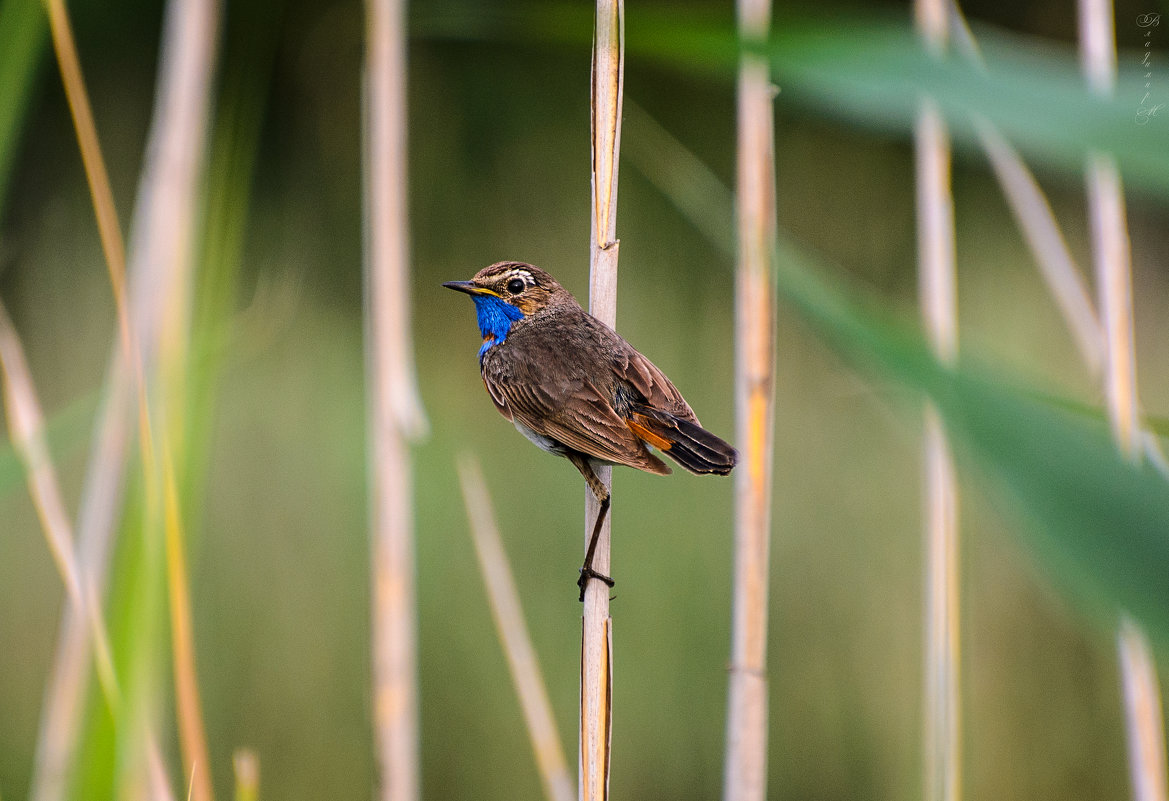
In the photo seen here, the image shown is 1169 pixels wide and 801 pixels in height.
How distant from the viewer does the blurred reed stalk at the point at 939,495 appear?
1208mm

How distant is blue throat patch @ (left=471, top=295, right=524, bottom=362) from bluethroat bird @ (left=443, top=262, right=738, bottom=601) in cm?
5

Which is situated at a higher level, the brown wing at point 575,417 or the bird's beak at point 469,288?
the bird's beak at point 469,288

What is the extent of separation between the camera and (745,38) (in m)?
0.57

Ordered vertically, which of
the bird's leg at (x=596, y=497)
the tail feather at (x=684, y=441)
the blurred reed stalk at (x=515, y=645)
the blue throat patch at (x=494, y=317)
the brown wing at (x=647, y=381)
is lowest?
the blurred reed stalk at (x=515, y=645)

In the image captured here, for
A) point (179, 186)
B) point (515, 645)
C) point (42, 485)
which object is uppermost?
point (179, 186)

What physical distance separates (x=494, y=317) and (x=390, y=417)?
0.19 metres

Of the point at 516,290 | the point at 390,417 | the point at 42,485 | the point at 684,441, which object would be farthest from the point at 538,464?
the point at 684,441

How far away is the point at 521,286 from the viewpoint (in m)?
1.12

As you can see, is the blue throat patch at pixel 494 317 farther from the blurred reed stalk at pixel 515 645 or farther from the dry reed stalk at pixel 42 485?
the dry reed stalk at pixel 42 485

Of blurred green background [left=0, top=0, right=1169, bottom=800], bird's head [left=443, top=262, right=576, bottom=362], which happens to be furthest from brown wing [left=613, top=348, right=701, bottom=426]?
blurred green background [left=0, top=0, right=1169, bottom=800]

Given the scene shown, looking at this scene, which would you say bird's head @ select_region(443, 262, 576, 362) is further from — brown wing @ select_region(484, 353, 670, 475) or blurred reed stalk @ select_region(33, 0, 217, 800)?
blurred reed stalk @ select_region(33, 0, 217, 800)

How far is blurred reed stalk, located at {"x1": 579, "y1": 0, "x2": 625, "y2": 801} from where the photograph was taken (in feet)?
2.75

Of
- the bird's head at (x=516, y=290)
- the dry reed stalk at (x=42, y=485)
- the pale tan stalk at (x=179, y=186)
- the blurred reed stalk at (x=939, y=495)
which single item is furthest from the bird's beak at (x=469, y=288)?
the blurred reed stalk at (x=939, y=495)

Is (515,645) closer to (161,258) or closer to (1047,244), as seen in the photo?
(161,258)
